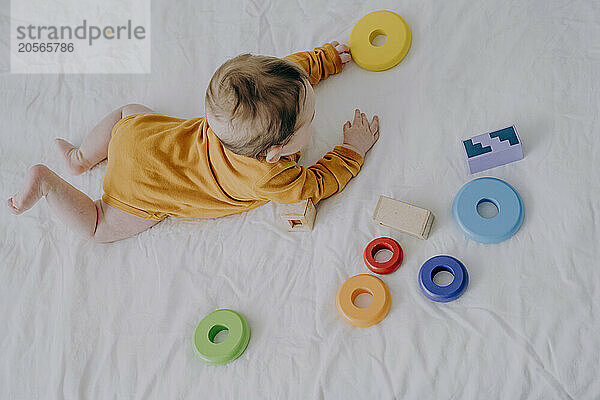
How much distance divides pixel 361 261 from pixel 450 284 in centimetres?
17

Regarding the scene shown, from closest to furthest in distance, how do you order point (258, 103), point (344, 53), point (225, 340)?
1. point (258, 103)
2. point (225, 340)
3. point (344, 53)

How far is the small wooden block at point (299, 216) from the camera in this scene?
1068 millimetres

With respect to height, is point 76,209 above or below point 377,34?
below

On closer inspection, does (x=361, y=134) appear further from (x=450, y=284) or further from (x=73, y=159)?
(x=73, y=159)

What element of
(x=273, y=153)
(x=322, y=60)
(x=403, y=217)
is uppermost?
(x=322, y=60)

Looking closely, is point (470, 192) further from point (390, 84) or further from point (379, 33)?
point (379, 33)

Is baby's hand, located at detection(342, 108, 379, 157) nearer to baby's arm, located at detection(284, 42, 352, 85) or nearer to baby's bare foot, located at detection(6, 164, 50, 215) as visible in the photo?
baby's arm, located at detection(284, 42, 352, 85)

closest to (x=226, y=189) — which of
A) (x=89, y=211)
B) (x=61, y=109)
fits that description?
(x=89, y=211)

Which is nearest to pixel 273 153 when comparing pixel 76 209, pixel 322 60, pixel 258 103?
pixel 258 103

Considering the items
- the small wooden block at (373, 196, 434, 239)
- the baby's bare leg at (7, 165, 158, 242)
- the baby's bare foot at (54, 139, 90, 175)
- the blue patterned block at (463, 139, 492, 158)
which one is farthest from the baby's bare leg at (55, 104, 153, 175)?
the blue patterned block at (463, 139, 492, 158)

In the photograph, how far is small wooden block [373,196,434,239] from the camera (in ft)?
3.36

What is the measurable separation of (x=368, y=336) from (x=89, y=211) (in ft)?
2.10

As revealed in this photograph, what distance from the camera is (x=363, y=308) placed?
998 mm

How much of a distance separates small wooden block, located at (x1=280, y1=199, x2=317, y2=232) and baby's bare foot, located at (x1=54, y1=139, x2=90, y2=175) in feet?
1.69
